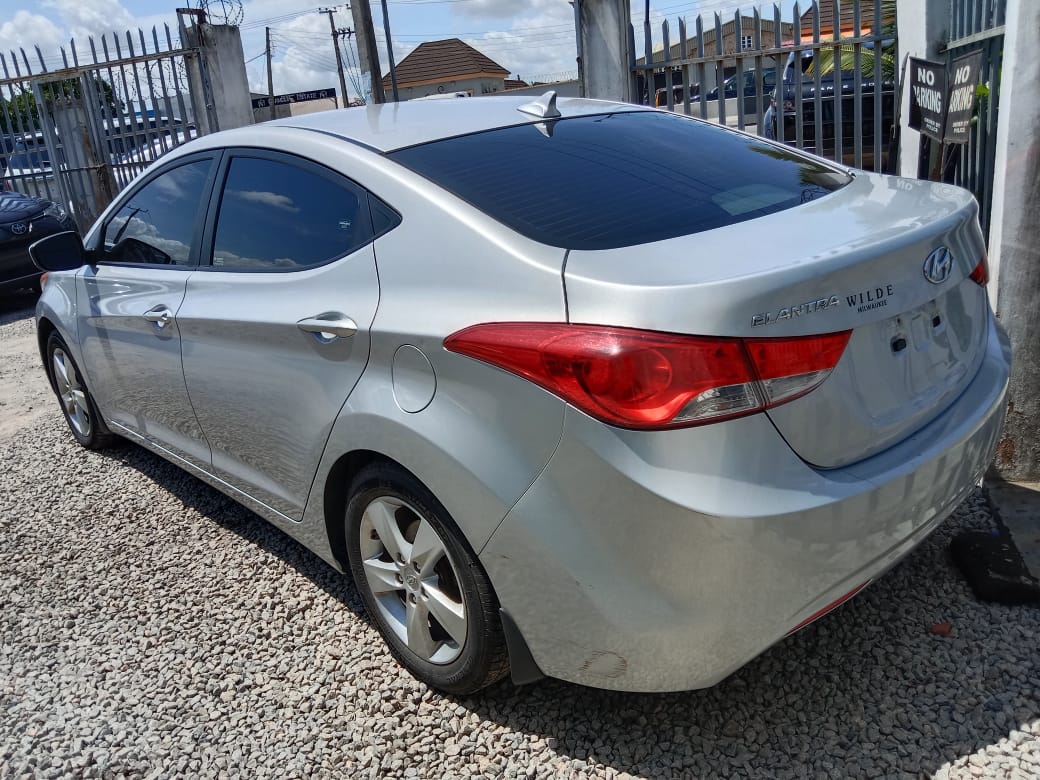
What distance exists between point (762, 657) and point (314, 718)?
1.35 meters

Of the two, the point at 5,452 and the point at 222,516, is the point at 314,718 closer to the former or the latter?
the point at 222,516

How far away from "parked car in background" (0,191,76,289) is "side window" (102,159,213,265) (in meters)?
6.28

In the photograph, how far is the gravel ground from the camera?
2314mm

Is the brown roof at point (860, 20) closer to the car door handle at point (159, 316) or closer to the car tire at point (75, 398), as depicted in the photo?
the car door handle at point (159, 316)

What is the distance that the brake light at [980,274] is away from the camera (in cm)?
241

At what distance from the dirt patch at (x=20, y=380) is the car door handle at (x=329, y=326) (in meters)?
3.88

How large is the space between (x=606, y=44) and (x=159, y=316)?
5.15 meters

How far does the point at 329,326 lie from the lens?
251 cm

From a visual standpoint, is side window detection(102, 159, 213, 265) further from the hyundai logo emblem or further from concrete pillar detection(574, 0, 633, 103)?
concrete pillar detection(574, 0, 633, 103)

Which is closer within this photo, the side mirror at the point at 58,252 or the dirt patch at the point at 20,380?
the side mirror at the point at 58,252

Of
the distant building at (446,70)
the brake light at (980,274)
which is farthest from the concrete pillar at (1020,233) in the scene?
the distant building at (446,70)

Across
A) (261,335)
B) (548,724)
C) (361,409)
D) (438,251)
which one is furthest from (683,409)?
(261,335)

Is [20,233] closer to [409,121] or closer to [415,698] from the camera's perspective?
[409,121]

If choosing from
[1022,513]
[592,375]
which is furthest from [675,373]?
[1022,513]
